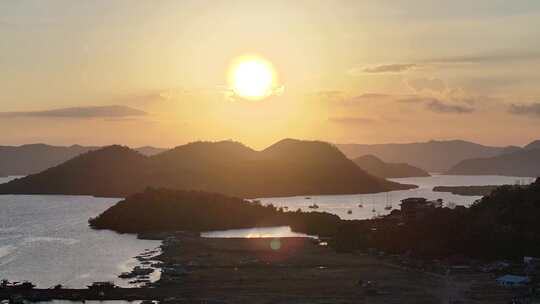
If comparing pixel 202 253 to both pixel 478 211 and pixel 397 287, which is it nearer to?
pixel 397 287

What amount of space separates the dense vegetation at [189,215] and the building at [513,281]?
178 ft

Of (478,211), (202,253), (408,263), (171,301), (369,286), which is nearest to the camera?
(171,301)

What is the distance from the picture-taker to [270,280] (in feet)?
197

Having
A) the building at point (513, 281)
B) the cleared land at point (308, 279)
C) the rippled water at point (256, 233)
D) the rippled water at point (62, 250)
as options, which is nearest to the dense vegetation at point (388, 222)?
the rippled water at point (256, 233)

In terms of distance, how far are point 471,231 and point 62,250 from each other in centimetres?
4882

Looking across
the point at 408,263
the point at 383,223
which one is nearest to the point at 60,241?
the point at 383,223

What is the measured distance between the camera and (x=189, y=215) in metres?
124

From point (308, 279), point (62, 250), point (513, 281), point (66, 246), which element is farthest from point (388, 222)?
point (66, 246)

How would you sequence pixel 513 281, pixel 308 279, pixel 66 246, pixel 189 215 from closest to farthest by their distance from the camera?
pixel 513 281 → pixel 308 279 → pixel 66 246 → pixel 189 215

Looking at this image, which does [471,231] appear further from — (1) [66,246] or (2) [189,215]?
(2) [189,215]

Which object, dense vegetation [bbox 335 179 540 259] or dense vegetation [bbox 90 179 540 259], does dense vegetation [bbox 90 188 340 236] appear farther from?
dense vegetation [bbox 335 179 540 259]

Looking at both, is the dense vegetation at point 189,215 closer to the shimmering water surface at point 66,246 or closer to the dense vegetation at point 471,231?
the shimmering water surface at point 66,246

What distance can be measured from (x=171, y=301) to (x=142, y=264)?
21616mm

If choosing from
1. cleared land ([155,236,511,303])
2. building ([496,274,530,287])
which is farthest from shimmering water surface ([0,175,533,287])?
building ([496,274,530,287])
